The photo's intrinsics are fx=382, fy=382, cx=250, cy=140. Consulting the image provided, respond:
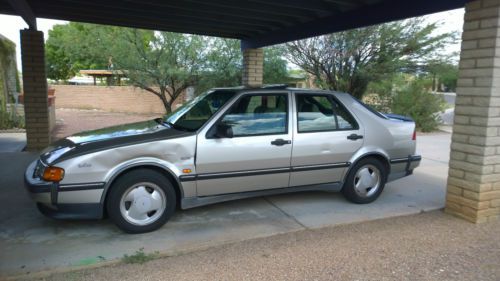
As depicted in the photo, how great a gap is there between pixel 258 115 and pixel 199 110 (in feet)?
2.64

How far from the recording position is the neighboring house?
1219 cm

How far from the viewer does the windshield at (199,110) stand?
4629 mm

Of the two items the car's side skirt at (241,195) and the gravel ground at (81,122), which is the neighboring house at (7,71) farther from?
the car's side skirt at (241,195)

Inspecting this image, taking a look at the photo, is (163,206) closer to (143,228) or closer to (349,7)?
(143,228)

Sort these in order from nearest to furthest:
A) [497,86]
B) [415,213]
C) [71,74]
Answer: [497,86] → [415,213] → [71,74]

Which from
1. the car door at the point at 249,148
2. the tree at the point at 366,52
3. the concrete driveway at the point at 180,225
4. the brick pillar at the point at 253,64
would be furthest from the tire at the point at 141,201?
the tree at the point at 366,52

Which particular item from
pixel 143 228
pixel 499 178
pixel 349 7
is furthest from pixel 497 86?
pixel 143 228

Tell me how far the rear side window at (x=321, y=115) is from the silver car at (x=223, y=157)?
14mm

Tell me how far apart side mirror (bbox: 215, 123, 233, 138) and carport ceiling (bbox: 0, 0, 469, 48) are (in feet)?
9.11

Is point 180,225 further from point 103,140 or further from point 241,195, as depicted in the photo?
point 103,140

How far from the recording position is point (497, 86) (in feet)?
14.6

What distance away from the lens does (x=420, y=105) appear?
14.3 m

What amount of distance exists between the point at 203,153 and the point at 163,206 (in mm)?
726

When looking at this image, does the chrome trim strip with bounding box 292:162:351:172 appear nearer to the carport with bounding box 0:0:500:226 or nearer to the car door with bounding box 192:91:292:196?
the car door with bounding box 192:91:292:196
